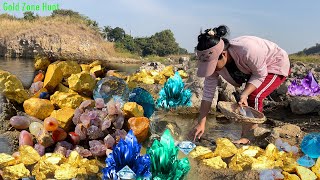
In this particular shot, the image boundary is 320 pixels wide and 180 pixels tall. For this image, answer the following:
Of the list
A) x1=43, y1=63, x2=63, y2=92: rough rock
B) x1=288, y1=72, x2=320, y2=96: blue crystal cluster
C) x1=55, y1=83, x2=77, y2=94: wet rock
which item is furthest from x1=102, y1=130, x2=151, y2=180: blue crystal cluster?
x1=288, y1=72, x2=320, y2=96: blue crystal cluster

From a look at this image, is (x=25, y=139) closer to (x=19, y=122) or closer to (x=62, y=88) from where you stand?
(x=19, y=122)

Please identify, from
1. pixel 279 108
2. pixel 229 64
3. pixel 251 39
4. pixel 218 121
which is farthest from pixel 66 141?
pixel 279 108

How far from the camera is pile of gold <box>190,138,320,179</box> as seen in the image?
237 cm

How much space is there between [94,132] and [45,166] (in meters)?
0.57

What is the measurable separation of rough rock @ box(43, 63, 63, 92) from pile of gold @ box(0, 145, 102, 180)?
99cm

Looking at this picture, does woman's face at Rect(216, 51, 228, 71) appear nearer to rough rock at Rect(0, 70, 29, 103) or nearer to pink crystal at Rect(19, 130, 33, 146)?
pink crystal at Rect(19, 130, 33, 146)

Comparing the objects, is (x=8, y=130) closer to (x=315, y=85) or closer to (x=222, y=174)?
(x=222, y=174)

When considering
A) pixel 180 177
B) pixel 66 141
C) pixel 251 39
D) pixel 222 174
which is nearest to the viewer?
pixel 180 177

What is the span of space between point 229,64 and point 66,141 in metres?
1.43

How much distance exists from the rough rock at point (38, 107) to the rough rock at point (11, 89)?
11 centimetres

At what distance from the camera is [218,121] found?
15.1 feet

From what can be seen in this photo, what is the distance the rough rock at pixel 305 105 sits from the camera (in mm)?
5066

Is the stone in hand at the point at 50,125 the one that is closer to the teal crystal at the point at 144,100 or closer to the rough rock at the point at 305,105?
the teal crystal at the point at 144,100

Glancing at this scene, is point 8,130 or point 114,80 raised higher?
point 114,80
